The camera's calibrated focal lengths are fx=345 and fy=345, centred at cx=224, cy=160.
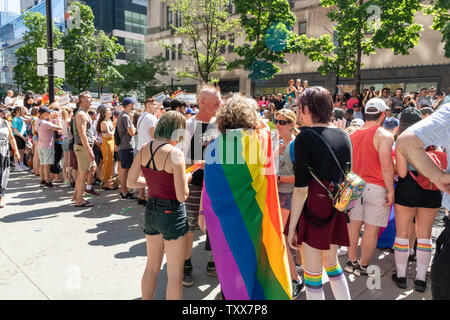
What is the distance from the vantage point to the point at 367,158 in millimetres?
3920

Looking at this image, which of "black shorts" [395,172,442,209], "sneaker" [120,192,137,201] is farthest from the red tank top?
"sneaker" [120,192,137,201]

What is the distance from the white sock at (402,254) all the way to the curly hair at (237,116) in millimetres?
2284

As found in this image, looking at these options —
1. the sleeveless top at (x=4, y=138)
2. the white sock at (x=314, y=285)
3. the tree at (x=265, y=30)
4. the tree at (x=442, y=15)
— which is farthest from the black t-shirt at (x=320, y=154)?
the tree at (x=265, y=30)

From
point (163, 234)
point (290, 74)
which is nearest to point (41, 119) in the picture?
point (163, 234)

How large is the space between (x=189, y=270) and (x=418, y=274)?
2537 millimetres

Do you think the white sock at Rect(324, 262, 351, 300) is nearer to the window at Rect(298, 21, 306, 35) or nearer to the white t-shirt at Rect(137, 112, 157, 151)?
the white t-shirt at Rect(137, 112, 157, 151)

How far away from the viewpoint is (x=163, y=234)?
117 inches

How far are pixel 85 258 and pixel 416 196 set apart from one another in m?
4.04

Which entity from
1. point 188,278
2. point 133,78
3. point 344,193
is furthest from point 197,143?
point 133,78

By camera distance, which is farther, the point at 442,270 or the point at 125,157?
the point at 125,157

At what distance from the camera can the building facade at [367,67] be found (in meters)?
22.2

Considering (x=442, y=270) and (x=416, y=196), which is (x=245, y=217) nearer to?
(x=442, y=270)

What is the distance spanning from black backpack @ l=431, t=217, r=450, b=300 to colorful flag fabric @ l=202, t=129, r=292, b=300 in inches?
44.9
